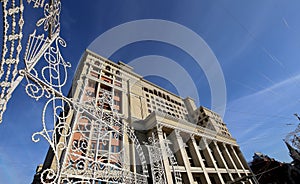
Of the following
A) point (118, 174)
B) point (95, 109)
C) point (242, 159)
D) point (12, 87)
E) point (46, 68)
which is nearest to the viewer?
point (12, 87)

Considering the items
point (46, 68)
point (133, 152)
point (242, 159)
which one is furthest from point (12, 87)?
point (242, 159)

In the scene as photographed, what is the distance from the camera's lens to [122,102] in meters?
16.6

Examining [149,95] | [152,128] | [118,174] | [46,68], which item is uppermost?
[149,95]

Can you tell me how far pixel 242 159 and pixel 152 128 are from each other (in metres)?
18.8

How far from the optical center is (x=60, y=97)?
83.7 inches

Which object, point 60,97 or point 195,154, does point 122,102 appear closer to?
point 195,154

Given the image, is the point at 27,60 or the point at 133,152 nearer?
the point at 27,60

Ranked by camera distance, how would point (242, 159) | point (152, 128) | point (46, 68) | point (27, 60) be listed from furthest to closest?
point (242, 159)
point (152, 128)
point (46, 68)
point (27, 60)

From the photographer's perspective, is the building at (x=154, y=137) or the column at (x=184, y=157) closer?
the building at (x=154, y=137)

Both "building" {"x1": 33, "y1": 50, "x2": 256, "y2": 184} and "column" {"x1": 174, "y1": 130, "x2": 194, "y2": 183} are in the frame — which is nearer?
"building" {"x1": 33, "y1": 50, "x2": 256, "y2": 184}

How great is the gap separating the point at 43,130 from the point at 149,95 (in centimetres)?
2077

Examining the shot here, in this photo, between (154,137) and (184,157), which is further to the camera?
(184,157)

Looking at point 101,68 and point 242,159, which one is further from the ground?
point 101,68

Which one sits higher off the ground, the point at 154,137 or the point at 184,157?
the point at 154,137
